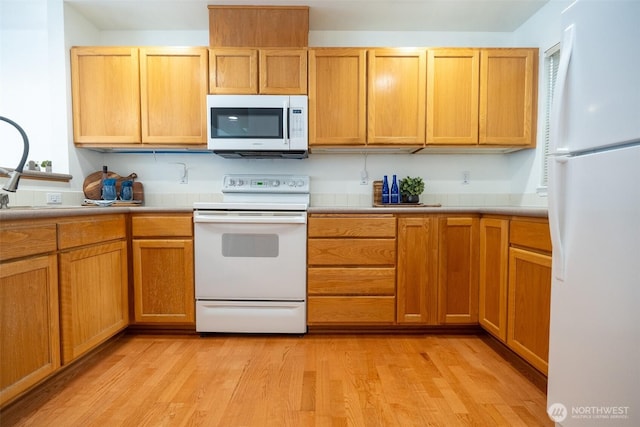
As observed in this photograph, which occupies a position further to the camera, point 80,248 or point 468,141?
point 468,141

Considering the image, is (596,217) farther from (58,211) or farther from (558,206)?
(58,211)

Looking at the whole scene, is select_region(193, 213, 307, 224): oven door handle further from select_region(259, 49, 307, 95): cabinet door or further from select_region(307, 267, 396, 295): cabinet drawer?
select_region(259, 49, 307, 95): cabinet door

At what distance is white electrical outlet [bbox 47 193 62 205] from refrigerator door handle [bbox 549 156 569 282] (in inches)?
111

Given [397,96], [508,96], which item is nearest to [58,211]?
[397,96]

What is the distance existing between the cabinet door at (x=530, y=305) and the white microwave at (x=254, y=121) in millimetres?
1567

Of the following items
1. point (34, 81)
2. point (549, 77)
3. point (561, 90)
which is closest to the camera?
point (561, 90)

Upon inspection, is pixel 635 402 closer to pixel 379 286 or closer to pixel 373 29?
pixel 379 286

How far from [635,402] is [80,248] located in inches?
87.8

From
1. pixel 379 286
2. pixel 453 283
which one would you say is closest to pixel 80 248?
pixel 379 286

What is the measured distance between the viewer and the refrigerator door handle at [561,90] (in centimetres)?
105

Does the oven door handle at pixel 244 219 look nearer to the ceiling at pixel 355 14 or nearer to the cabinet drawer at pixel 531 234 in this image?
the cabinet drawer at pixel 531 234

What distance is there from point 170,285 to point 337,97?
69.1 inches

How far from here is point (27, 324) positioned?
4.27 ft

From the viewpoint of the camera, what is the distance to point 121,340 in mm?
2049
